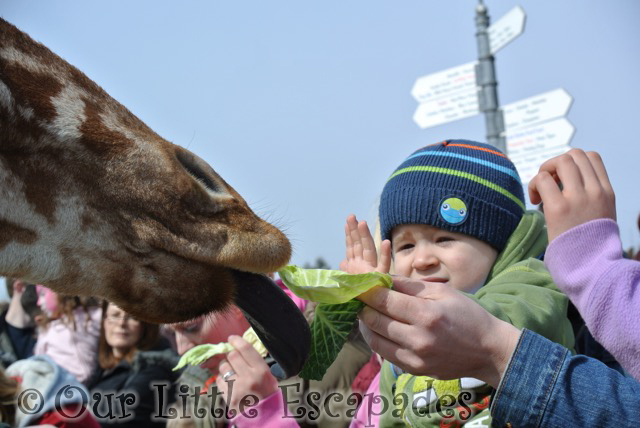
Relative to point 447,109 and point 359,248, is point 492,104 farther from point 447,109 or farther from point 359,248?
point 359,248

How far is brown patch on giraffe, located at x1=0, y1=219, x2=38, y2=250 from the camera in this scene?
1.81 metres

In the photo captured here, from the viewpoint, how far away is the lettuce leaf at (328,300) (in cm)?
159

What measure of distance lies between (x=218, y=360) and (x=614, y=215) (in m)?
2.31

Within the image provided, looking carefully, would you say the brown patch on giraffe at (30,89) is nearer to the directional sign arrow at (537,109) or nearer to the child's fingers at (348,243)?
the child's fingers at (348,243)

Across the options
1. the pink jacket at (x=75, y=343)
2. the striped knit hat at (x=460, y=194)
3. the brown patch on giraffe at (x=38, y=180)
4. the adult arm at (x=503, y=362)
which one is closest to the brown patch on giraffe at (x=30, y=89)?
the brown patch on giraffe at (x=38, y=180)

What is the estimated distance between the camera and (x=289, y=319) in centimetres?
175

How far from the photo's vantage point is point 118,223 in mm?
1812

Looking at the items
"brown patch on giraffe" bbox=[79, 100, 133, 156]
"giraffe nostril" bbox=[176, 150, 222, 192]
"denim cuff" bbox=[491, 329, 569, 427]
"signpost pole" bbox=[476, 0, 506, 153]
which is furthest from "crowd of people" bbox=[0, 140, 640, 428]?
"signpost pole" bbox=[476, 0, 506, 153]

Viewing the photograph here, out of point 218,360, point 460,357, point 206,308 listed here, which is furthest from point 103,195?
point 218,360

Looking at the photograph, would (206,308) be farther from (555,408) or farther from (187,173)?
(555,408)

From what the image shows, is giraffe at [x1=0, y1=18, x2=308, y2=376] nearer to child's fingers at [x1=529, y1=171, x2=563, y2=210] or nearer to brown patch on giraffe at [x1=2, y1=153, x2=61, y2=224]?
brown patch on giraffe at [x1=2, y1=153, x2=61, y2=224]

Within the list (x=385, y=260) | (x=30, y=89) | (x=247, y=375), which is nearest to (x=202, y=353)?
(x=247, y=375)

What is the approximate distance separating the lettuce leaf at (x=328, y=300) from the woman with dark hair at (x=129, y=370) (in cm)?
262

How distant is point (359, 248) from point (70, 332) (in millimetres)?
3517
